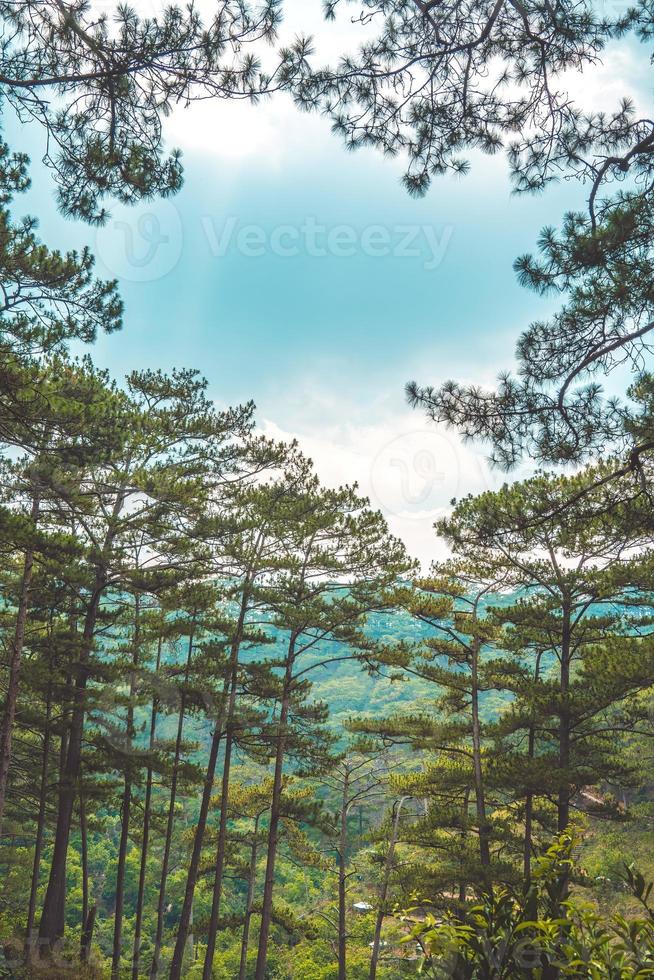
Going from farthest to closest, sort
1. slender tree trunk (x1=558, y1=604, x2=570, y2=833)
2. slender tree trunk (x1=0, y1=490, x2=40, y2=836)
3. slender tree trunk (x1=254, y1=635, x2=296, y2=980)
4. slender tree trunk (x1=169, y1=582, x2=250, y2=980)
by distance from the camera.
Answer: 1. slender tree trunk (x1=254, y1=635, x2=296, y2=980)
2. slender tree trunk (x1=169, y1=582, x2=250, y2=980)
3. slender tree trunk (x1=558, y1=604, x2=570, y2=833)
4. slender tree trunk (x1=0, y1=490, x2=40, y2=836)

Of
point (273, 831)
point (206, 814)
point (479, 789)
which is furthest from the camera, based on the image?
point (273, 831)

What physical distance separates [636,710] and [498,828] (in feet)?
11.9

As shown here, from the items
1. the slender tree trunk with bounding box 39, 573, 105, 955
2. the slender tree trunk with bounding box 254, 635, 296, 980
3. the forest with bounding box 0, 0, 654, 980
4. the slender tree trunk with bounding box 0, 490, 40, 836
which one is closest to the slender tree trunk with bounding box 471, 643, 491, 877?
the forest with bounding box 0, 0, 654, 980

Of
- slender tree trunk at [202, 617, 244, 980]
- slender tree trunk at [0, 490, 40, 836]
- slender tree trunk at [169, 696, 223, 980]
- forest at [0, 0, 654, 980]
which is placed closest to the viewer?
forest at [0, 0, 654, 980]

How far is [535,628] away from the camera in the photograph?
37.2 ft

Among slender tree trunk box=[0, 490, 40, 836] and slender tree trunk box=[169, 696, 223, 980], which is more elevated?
slender tree trunk box=[0, 490, 40, 836]

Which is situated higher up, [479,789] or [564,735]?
[564,735]

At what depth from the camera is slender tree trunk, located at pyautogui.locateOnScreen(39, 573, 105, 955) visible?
9.99 m

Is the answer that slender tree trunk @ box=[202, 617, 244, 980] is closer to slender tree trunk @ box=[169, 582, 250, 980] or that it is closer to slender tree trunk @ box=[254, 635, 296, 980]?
slender tree trunk @ box=[169, 582, 250, 980]

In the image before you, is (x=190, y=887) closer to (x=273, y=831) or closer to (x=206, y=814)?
(x=206, y=814)

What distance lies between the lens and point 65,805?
400 inches

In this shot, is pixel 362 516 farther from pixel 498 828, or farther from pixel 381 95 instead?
pixel 381 95

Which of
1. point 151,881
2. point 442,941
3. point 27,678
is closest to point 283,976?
point 151,881

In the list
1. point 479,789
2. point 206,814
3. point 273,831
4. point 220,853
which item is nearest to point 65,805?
point 206,814
